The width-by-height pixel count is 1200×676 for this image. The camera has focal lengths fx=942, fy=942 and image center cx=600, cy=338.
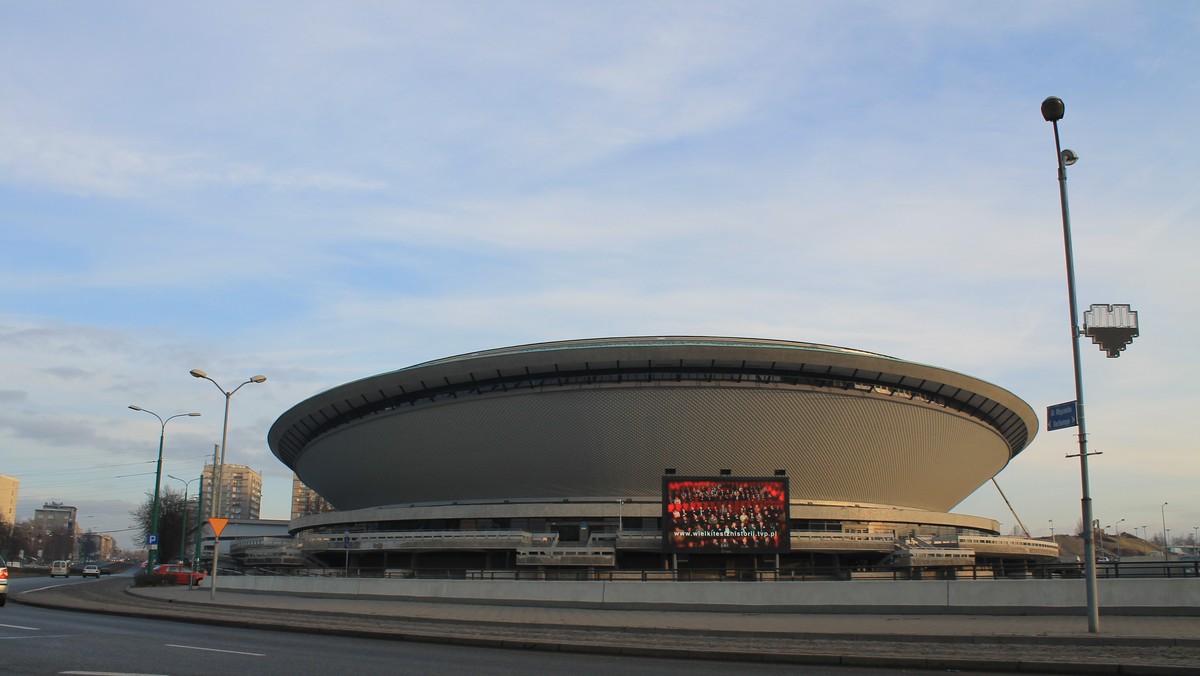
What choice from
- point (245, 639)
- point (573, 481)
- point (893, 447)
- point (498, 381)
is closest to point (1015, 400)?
point (893, 447)

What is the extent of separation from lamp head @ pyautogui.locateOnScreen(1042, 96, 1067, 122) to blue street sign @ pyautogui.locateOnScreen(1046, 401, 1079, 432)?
6.14 meters

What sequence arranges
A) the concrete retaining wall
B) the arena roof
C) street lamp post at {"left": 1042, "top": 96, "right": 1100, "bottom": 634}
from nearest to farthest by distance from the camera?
street lamp post at {"left": 1042, "top": 96, "right": 1100, "bottom": 634} < the concrete retaining wall < the arena roof

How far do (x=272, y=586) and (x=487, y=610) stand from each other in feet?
51.5

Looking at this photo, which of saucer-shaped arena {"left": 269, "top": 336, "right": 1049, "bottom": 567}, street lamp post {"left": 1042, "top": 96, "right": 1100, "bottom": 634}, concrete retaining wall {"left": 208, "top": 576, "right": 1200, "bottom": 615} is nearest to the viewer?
street lamp post {"left": 1042, "top": 96, "right": 1100, "bottom": 634}

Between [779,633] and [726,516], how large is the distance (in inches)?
923

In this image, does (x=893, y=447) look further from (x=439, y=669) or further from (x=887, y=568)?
(x=439, y=669)

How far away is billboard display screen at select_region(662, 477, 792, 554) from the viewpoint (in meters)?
42.3

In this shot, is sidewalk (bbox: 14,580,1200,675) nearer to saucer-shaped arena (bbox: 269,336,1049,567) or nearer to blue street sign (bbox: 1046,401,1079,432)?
blue street sign (bbox: 1046,401,1079,432)

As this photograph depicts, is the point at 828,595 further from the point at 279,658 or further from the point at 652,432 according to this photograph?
A: the point at 652,432

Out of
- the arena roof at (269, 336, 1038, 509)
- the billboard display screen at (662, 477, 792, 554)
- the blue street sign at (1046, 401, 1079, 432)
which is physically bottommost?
the billboard display screen at (662, 477, 792, 554)

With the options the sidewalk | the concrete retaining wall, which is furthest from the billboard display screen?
the sidewalk

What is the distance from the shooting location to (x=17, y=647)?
14.7 meters

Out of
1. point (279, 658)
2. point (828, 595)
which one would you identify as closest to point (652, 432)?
point (828, 595)

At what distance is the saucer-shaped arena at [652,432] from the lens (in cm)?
5544
